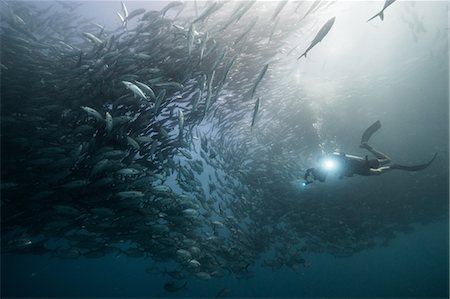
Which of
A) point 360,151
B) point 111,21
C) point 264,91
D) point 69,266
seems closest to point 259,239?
point 360,151

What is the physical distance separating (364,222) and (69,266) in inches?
3717

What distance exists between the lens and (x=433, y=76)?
16047mm

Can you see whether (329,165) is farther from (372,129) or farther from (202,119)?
(202,119)

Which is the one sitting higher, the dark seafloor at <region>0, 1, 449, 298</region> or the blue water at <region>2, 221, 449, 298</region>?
the dark seafloor at <region>0, 1, 449, 298</region>

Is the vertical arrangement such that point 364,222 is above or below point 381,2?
below

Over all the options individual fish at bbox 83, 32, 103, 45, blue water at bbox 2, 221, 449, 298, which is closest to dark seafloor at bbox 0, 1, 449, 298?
individual fish at bbox 83, 32, 103, 45

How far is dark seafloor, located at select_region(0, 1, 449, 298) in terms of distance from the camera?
716 cm

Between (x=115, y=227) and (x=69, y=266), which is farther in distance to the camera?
(x=69, y=266)

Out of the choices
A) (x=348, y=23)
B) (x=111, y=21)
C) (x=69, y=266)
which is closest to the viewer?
(x=111, y=21)

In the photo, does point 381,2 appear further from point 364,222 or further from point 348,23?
point 364,222

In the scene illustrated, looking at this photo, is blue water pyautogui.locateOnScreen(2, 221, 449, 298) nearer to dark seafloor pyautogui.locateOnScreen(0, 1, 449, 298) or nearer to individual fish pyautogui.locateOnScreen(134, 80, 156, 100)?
dark seafloor pyautogui.locateOnScreen(0, 1, 449, 298)

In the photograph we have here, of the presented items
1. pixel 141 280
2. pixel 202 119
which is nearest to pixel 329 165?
pixel 202 119

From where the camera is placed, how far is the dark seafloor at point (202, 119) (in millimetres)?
7164

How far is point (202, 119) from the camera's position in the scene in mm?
8430
